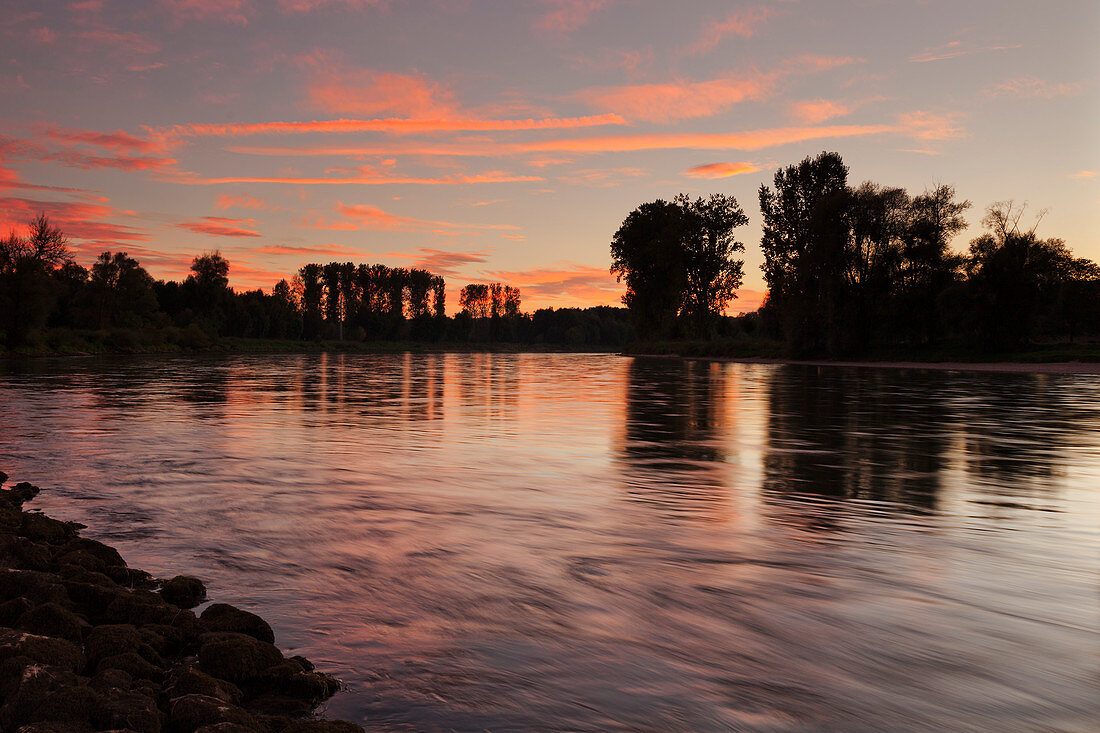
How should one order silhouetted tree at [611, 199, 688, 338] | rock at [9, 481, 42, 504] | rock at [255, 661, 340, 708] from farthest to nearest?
silhouetted tree at [611, 199, 688, 338] → rock at [9, 481, 42, 504] → rock at [255, 661, 340, 708]

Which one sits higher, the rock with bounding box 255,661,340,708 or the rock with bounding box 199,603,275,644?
the rock with bounding box 199,603,275,644

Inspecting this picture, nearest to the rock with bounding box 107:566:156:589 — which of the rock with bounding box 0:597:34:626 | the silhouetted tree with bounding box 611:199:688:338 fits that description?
the rock with bounding box 0:597:34:626

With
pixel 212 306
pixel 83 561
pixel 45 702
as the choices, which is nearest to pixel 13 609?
pixel 83 561

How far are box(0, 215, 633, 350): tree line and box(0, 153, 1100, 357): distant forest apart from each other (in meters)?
0.27

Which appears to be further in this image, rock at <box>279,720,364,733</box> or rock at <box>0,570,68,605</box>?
rock at <box>0,570,68,605</box>

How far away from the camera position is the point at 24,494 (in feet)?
27.9

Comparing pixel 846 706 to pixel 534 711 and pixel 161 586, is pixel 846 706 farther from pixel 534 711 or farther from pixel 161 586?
pixel 161 586

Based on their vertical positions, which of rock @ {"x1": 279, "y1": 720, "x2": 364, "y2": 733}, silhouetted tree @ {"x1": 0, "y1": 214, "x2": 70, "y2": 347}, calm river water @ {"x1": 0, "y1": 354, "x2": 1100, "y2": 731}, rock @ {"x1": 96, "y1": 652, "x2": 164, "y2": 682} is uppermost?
silhouetted tree @ {"x1": 0, "y1": 214, "x2": 70, "y2": 347}

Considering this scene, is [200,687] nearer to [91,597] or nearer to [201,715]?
[201,715]

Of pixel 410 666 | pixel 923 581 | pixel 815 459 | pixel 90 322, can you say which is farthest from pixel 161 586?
pixel 90 322

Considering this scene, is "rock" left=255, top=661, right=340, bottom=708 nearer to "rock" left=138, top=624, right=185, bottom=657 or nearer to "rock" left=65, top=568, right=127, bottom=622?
"rock" left=138, top=624, right=185, bottom=657

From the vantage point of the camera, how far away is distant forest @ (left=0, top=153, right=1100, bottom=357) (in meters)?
54.5

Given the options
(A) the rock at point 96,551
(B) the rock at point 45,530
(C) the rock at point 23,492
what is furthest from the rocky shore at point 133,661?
(C) the rock at point 23,492

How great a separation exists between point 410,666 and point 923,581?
13.8 feet
